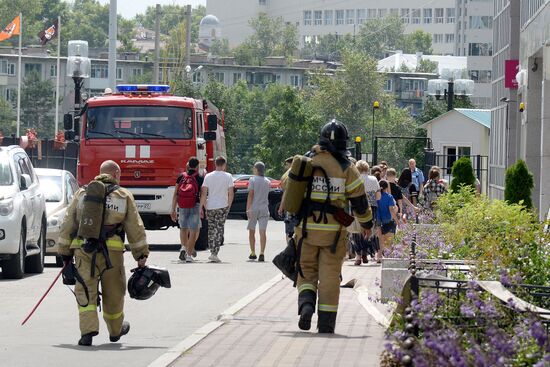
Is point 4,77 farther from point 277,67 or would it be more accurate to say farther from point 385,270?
point 385,270

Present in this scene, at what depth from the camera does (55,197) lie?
25656 mm

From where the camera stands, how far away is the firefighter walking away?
13164 mm

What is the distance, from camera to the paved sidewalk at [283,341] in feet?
36.8

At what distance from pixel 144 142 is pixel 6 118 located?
123 m

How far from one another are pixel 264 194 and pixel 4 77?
137 meters

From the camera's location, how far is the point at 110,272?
1297 cm

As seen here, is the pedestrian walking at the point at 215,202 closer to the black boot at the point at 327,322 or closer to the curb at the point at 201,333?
the curb at the point at 201,333

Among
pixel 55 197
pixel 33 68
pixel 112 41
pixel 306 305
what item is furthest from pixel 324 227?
pixel 33 68

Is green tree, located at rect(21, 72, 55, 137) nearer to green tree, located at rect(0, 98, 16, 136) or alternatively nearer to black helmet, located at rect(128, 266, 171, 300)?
green tree, located at rect(0, 98, 16, 136)

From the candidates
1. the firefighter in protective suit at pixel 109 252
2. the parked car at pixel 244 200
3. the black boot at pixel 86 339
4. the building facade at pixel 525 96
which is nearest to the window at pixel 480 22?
the parked car at pixel 244 200

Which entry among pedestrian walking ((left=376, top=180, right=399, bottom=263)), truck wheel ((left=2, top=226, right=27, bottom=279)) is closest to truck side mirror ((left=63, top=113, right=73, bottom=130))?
pedestrian walking ((left=376, top=180, right=399, bottom=263))

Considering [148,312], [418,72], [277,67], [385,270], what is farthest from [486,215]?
[418,72]

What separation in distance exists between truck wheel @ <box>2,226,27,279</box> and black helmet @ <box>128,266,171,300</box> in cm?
800

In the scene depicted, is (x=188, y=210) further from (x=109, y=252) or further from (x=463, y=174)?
(x=109, y=252)
